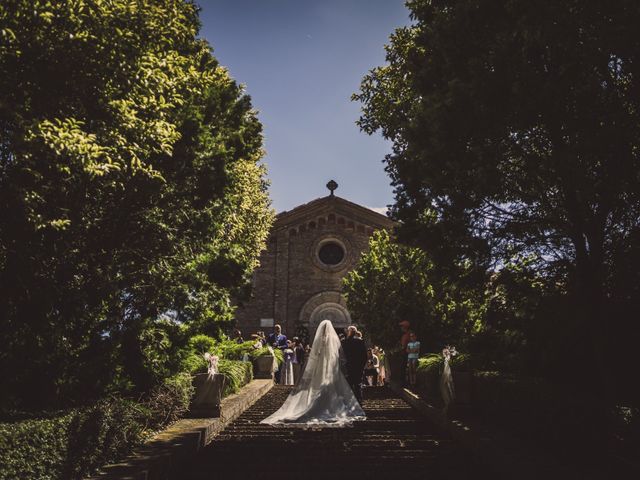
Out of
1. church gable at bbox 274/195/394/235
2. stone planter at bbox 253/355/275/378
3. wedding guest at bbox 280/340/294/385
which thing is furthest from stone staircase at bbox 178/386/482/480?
church gable at bbox 274/195/394/235

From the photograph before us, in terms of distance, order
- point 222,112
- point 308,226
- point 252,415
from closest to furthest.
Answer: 1. point 222,112
2. point 252,415
3. point 308,226

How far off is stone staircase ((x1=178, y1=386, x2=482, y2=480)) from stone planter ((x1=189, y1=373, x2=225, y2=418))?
1.46 ft

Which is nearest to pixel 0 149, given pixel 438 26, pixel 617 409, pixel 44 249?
pixel 44 249

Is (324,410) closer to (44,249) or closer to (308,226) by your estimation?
(44,249)

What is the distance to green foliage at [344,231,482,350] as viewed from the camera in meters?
15.1

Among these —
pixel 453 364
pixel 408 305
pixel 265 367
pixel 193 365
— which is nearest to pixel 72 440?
pixel 193 365

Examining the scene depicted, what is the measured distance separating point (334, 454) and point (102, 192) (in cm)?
489

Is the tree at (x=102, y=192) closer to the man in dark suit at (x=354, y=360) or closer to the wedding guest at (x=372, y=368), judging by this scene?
the man in dark suit at (x=354, y=360)

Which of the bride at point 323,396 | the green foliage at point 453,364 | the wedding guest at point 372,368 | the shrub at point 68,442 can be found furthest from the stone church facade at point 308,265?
the shrub at point 68,442

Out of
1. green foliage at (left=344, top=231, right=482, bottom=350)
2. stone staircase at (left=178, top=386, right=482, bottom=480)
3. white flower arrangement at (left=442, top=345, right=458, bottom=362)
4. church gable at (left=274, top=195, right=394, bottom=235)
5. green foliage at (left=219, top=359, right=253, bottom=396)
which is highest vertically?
church gable at (left=274, top=195, right=394, bottom=235)

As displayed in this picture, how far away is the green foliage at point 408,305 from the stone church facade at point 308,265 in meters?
6.69

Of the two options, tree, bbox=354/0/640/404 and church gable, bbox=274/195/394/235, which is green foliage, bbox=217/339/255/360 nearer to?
tree, bbox=354/0/640/404

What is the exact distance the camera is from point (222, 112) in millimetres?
7961

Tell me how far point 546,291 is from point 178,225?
616 cm
